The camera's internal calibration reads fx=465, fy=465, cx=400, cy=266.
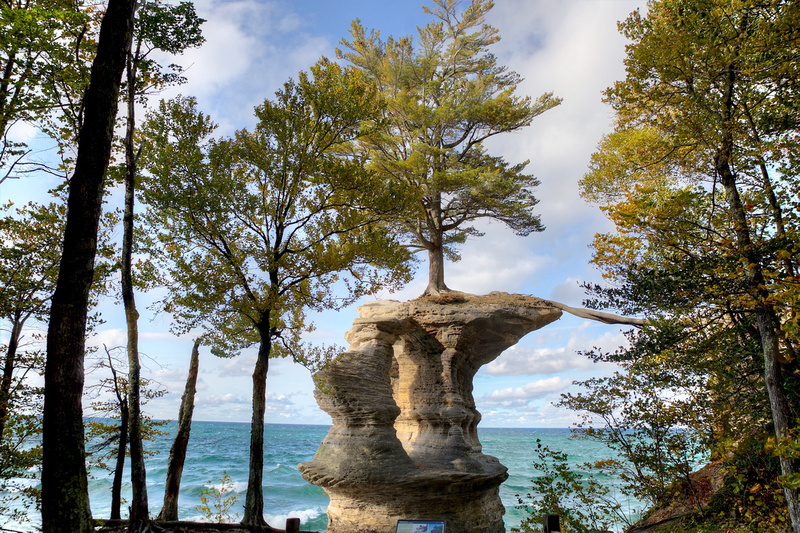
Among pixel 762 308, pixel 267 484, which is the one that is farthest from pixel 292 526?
pixel 267 484

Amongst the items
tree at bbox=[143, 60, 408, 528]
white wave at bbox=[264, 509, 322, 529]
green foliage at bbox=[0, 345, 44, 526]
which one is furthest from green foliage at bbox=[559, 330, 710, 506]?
white wave at bbox=[264, 509, 322, 529]

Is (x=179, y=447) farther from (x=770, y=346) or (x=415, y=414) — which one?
(x=770, y=346)

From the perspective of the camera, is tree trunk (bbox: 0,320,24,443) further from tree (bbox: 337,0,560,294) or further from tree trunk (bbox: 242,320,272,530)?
tree (bbox: 337,0,560,294)

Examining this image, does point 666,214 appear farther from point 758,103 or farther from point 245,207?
point 245,207

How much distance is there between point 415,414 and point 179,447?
7163 millimetres

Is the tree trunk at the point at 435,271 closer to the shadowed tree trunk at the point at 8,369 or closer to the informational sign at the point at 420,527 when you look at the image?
the informational sign at the point at 420,527

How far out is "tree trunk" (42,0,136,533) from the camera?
4637mm

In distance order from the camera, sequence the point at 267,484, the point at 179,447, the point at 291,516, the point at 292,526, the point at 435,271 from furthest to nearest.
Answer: the point at 267,484 → the point at 291,516 → the point at 435,271 → the point at 179,447 → the point at 292,526

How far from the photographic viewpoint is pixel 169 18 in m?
8.37

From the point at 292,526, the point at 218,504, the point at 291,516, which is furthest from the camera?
the point at 291,516

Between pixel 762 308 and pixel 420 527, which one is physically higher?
pixel 762 308

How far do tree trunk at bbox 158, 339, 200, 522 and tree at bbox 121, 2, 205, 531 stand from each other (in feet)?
3.89

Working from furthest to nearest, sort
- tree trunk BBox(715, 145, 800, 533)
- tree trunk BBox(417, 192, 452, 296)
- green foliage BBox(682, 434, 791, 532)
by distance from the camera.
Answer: tree trunk BBox(417, 192, 452, 296) → green foliage BBox(682, 434, 791, 532) → tree trunk BBox(715, 145, 800, 533)

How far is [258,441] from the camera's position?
28.0 feet
